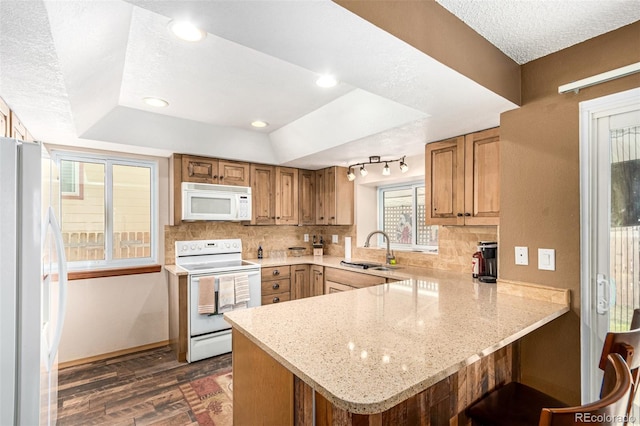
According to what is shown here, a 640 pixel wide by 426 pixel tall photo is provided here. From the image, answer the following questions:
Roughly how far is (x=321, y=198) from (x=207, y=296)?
6.32 feet

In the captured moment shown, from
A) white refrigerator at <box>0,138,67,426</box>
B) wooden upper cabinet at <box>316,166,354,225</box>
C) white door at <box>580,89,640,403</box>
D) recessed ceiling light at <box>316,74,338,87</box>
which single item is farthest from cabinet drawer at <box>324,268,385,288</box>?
white refrigerator at <box>0,138,67,426</box>

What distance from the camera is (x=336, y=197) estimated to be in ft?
13.0

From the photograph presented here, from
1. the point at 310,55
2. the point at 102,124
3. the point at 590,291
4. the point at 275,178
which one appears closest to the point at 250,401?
the point at 310,55

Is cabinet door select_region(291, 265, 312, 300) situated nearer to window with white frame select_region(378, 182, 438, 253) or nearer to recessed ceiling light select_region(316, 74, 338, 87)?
window with white frame select_region(378, 182, 438, 253)

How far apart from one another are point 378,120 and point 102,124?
232 cm

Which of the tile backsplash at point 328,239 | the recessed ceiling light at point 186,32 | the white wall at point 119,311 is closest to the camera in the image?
the recessed ceiling light at point 186,32

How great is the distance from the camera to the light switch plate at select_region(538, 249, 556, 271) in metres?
1.77

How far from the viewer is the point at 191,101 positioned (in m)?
2.55

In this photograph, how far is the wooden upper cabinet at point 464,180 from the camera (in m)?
2.33

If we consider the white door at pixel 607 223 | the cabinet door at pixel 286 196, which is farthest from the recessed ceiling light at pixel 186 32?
the cabinet door at pixel 286 196

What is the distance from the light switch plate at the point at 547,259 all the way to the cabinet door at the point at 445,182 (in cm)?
75

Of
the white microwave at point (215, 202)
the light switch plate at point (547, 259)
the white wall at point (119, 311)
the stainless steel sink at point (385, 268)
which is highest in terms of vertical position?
the white microwave at point (215, 202)

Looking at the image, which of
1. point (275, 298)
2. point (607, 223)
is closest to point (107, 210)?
point (275, 298)

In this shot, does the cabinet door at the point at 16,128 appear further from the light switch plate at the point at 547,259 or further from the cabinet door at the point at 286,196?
the light switch plate at the point at 547,259
